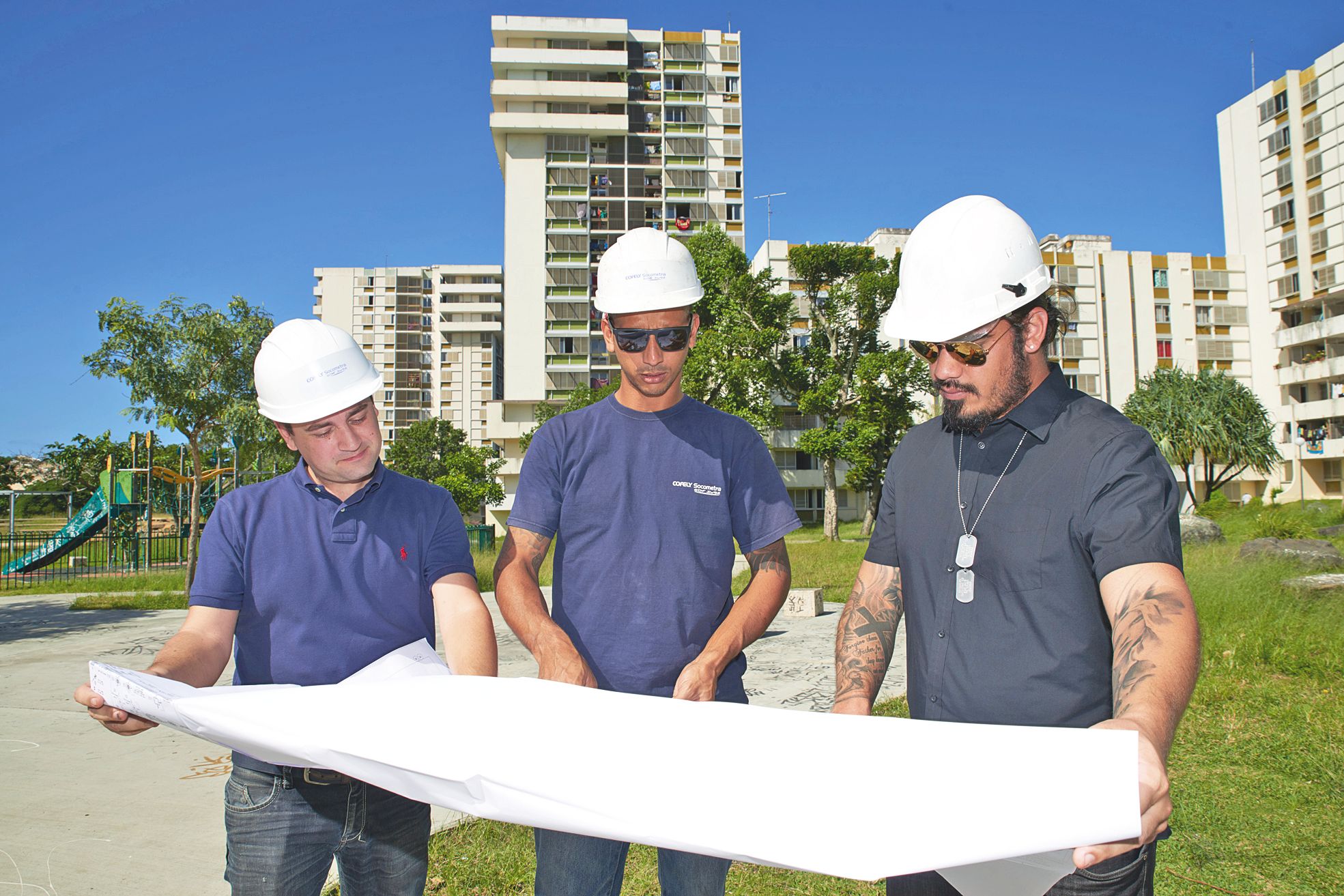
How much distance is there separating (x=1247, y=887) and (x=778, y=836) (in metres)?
3.22

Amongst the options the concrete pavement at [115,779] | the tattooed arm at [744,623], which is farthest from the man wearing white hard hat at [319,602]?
the concrete pavement at [115,779]

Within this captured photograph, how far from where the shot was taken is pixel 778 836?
4.59ft

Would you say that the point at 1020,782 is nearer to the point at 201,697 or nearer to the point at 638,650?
the point at 638,650

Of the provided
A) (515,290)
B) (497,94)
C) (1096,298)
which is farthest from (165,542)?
(1096,298)

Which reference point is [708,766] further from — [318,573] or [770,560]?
[318,573]

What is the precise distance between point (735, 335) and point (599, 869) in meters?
30.4

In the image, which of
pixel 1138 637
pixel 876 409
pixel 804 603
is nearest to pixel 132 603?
pixel 804 603

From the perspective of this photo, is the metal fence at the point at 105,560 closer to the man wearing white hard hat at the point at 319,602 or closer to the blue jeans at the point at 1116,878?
the man wearing white hard hat at the point at 319,602

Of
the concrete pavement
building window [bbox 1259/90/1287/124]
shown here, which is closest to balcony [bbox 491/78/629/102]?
building window [bbox 1259/90/1287/124]

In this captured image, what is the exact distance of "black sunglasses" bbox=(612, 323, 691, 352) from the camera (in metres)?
2.36

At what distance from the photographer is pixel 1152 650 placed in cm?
145

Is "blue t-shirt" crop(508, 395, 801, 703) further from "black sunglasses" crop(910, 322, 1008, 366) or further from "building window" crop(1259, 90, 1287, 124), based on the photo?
"building window" crop(1259, 90, 1287, 124)

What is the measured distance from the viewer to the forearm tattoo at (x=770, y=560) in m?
2.37

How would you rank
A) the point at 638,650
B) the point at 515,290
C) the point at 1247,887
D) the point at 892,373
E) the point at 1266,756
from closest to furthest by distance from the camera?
the point at 638,650 < the point at 1247,887 < the point at 1266,756 < the point at 892,373 < the point at 515,290
